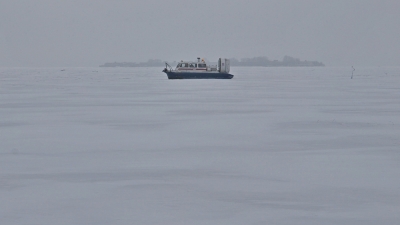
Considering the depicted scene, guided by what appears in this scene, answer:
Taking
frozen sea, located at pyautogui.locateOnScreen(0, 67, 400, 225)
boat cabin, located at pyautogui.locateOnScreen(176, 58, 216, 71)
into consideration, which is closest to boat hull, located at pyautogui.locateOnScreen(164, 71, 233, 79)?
boat cabin, located at pyautogui.locateOnScreen(176, 58, 216, 71)

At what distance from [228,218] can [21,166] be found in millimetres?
4570

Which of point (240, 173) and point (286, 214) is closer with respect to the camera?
point (286, 214)

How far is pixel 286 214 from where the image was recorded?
281 inches

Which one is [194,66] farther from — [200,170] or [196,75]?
[200,170]

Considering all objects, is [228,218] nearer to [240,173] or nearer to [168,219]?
[168,219]

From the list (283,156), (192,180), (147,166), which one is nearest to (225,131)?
(283,156)

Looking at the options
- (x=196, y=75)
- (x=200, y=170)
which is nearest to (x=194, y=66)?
(x=196, y=75)

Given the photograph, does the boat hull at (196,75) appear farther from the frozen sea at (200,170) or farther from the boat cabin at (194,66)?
the frozen sea at (200,170)

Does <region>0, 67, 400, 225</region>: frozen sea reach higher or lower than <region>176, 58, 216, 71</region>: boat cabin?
higher

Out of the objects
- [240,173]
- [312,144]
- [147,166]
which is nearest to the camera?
[240,173]

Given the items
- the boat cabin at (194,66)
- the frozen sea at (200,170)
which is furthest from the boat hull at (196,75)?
the frozen sea at (200,170)

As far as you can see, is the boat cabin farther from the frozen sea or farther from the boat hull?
the frozen sea

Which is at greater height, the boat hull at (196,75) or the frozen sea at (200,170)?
the frozen sea at (200,170)

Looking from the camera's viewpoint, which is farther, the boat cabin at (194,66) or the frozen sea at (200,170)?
the boat cabin at (194,66)
